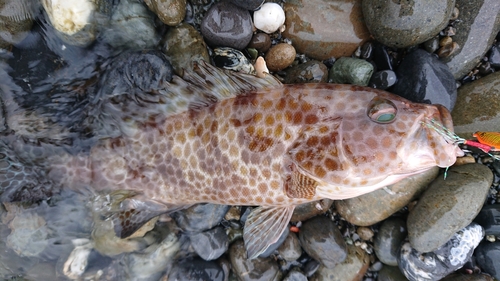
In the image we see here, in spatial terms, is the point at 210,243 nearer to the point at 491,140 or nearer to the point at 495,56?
the point at 491,140

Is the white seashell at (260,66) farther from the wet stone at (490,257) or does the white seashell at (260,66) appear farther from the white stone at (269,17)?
the wet stone at (490,257)

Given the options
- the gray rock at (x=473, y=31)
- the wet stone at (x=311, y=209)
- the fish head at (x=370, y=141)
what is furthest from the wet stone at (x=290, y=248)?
the gray rock at (x=473, y=31)

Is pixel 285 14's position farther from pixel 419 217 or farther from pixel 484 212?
pixel 484 212

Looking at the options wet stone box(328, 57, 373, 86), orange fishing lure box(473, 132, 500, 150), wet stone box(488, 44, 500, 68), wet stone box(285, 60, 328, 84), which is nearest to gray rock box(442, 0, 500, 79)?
wet stone box(488, 44, 500, 68)

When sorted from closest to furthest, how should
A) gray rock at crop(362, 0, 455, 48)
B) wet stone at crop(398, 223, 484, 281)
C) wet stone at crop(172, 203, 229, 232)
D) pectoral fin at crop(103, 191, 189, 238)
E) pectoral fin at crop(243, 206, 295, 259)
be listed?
1. pectoral fin at crop(243, 206, 295, 259)
2. pectoral fin at crop(103, 191, 189, 238)
3. gray rock at crop(362, 0, 455, 48)
4. wet stone at crop(398, 223, 484, 281)
5. wet stone at crop(172, 203, 229, 232)

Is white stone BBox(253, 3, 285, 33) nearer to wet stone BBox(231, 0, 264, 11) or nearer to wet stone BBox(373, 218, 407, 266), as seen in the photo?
wet stone BBox(231, 0, 264, 11)

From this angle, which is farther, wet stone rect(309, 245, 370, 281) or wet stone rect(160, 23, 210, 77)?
wet stone rect(309, 245, 370, 281)
